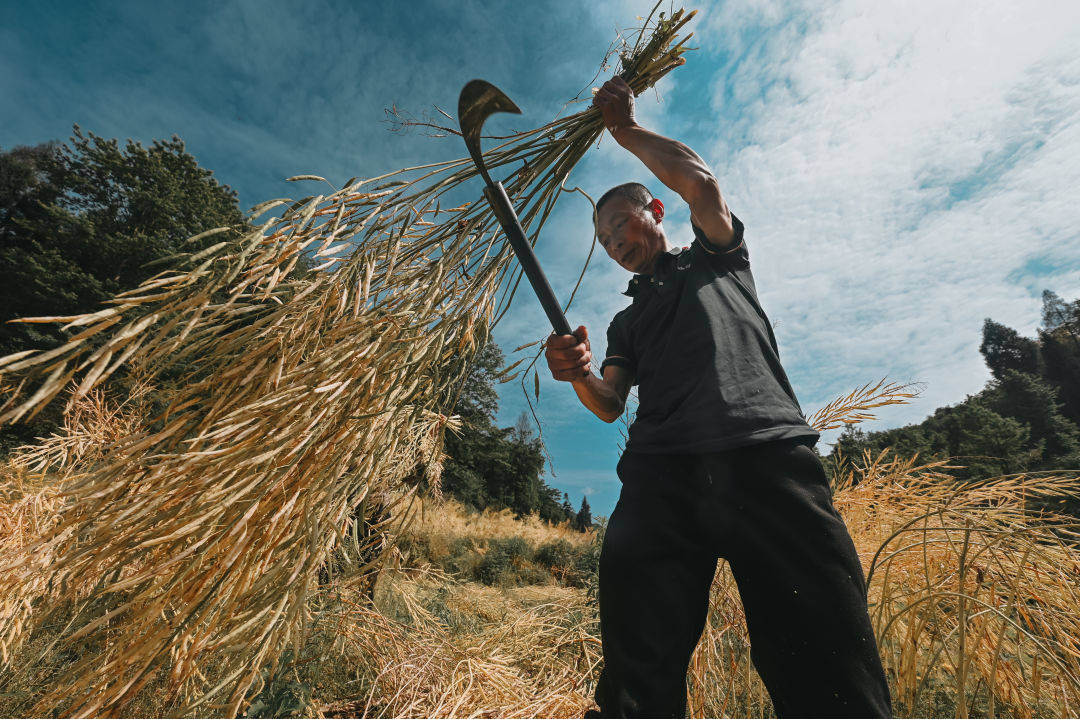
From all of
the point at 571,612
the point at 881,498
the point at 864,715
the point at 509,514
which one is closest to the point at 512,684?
the point at 571,612

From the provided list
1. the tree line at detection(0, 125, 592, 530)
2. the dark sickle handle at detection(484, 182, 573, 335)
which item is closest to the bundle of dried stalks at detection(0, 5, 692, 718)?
the dark sickle handle at detection(484, 182, 573, 335)

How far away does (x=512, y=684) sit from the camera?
1.69 m

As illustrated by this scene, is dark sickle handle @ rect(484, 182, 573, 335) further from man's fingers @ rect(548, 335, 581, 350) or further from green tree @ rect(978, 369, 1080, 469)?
green tree @ rect(978, 369, 1080, 469)

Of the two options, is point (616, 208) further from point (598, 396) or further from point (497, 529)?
point (497, 529)

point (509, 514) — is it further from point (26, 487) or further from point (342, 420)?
point (342, 420)

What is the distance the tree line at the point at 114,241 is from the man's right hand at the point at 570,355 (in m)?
9.71

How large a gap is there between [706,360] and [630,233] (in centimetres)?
57

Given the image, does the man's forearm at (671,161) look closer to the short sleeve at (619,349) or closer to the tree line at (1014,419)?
the short sleeve at (619,349)

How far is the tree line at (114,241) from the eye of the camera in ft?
42.8

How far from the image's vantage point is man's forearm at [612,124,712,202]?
117 cm

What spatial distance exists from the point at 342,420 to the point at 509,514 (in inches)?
399

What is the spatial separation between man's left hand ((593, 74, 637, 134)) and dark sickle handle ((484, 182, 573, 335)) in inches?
18.5

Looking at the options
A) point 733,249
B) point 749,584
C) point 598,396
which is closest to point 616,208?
point 733,249

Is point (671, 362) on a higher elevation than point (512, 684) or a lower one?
higher
